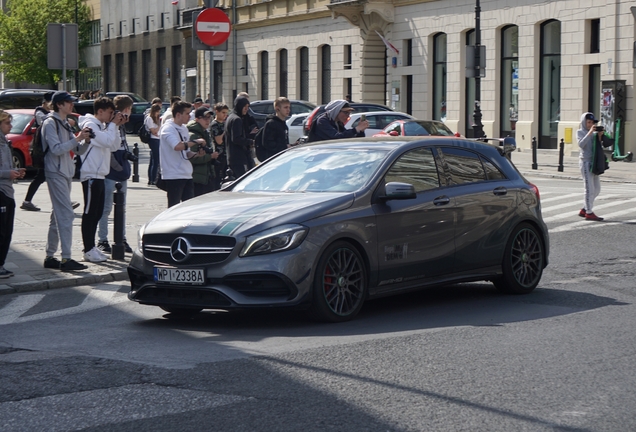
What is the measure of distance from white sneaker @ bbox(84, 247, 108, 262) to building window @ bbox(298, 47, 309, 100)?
131 ft

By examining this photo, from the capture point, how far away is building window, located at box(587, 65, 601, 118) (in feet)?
119

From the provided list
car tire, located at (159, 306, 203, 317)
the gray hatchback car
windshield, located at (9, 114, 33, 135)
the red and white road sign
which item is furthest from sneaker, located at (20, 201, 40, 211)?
car tire, located at (159, 306, 203, 317)

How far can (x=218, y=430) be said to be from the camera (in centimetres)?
592

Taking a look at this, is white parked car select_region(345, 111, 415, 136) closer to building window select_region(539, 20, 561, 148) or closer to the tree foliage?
building window select_region(539, 20, 561, 148)

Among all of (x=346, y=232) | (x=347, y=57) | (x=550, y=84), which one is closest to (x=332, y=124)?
(x=346, y=232)

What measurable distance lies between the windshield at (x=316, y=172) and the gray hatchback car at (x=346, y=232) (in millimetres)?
14

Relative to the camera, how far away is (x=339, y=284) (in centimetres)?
928

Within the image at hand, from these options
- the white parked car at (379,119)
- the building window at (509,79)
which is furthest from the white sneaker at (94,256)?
the building window at (509,79)

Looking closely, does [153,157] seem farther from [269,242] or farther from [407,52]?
[407,52]

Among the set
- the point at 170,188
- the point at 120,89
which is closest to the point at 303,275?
the point at 170,188

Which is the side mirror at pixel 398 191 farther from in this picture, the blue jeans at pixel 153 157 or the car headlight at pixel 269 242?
the blue jeans at pixel 153 157

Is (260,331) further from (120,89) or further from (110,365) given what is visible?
(120,89)

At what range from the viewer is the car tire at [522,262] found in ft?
36.0

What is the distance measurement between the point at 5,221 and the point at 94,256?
4.61 feet
